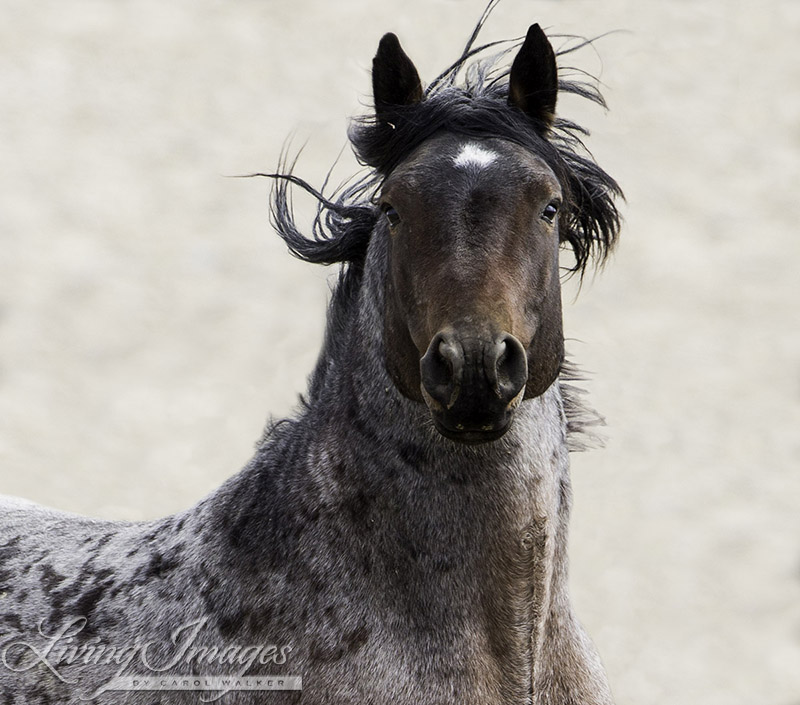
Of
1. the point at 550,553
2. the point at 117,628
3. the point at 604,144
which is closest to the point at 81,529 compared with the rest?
the point at 117,628

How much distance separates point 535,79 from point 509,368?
4.78 ft

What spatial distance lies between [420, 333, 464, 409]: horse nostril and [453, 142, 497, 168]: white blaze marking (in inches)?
30.6

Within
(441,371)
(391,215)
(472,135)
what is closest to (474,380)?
(441,371)

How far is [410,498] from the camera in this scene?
3852 mm

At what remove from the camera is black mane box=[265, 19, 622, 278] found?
4.02m

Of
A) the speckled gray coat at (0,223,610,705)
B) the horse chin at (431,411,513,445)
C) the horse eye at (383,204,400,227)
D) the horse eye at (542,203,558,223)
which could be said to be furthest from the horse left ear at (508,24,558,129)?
the horse chin at (431,411,513,445)

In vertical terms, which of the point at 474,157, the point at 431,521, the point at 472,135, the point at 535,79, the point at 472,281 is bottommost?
the point at 431,521

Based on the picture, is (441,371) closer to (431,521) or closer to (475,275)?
(475,275)

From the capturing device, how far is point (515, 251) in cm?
363

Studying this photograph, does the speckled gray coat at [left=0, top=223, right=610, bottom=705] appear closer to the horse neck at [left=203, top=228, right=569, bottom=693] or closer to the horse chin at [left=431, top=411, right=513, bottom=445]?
the horse neck at [left=203, top=228, right=569, bottom=693]

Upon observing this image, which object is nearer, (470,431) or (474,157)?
(470,431)

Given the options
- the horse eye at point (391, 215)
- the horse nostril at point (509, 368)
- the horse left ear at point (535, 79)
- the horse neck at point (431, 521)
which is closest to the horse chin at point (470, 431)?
the horse nostril at point (509, 368)

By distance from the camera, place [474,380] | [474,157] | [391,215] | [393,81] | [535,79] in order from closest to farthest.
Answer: [474,380] < [474,157] < [391,215] < [535,79] < [393,81]

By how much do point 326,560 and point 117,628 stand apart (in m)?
1.08
